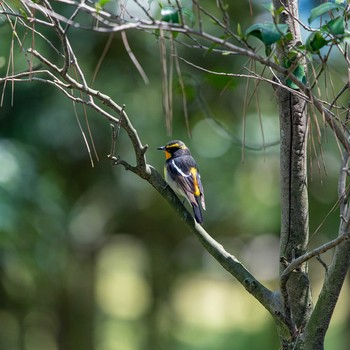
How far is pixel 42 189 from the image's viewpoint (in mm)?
6352

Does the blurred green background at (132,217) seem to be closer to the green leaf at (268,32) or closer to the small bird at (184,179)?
the small bird at (184,179)

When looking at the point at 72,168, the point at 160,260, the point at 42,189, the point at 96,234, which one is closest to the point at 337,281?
the point at 42,189

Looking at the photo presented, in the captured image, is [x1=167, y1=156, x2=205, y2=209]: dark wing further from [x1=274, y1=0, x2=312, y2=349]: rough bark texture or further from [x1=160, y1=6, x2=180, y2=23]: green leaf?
[x1=160, y1=6, x2=180, y2=23]: green leaf

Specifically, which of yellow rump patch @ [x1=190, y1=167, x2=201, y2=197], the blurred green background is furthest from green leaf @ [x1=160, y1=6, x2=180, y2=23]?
the blurred green background

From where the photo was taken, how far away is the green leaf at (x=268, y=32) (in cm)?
160

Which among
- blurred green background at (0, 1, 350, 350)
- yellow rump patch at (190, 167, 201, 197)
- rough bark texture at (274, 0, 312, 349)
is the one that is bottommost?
rough bark texture at (274, 0, 312, 349)

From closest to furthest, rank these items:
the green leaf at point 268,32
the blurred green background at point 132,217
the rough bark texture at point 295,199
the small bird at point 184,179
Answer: the green leaf at point 268,32
the rough bark texture at point 295,199
the small bird at point 184,179
the blurred green background at point 132,217

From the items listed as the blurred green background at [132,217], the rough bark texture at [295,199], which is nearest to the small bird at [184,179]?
the blurred green background at [132,217]

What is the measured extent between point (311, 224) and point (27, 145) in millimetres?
3601

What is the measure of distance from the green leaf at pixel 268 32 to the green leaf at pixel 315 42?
7 cm

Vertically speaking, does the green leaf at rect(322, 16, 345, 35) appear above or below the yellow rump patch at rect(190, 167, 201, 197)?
below

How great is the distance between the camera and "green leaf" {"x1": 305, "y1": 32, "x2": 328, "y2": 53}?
163cm

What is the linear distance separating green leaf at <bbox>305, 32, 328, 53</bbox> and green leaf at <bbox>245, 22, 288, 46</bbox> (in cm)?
7

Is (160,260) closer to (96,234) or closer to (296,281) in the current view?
(96,234)
